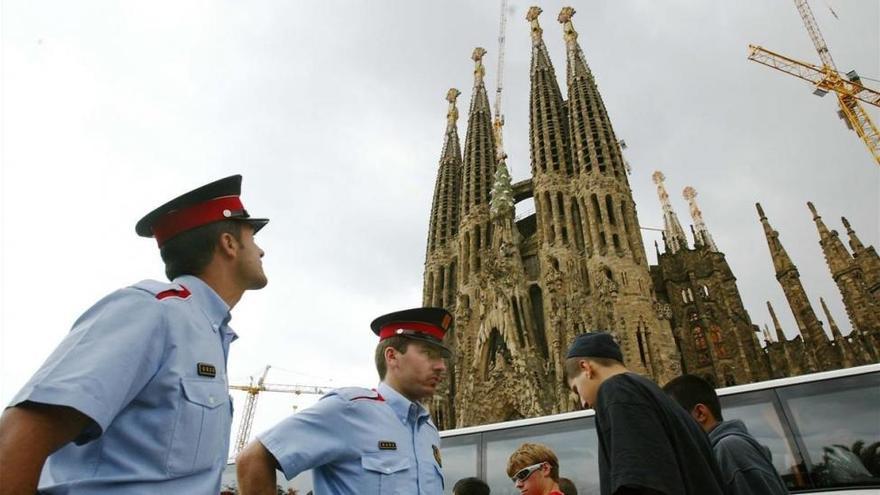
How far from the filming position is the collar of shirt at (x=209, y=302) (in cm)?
183

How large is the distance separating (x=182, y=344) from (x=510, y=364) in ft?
81.5

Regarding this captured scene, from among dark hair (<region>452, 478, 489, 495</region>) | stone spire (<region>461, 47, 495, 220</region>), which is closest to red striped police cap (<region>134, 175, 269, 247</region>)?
dark hair (<region>452, 478, 489, 495</region>)

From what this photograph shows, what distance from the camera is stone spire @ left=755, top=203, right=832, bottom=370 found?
2491 cm

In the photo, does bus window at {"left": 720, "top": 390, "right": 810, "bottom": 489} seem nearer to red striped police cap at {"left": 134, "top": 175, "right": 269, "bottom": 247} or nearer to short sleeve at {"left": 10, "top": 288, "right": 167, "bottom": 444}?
red striped police cap at {"left": 134, "top": 175, "right": 269, "bottom": 247}

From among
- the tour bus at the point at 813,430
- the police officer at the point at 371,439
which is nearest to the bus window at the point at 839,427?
the tour bus at the point at 813,430

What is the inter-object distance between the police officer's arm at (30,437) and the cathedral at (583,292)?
2275 centimetres

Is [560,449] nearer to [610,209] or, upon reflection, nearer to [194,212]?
[194,212]

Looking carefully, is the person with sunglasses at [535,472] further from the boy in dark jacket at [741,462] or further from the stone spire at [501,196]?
the stone spire at [501,196]

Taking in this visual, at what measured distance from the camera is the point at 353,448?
8.22 ft

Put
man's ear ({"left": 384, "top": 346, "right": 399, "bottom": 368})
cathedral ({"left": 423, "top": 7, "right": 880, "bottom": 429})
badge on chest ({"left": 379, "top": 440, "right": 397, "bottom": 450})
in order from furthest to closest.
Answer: cathedral ({"left": 423, "top": 7, "right": 880, "bottom": 429}), man's ear ({"left": 384, "top": 346, "right": 399, "bottom": 368}), badge on chest ({"left": 379, "top": 440, "right": 397, "bottom": 450})

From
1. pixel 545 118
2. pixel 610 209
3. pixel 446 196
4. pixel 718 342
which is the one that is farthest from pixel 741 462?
pixel 446 196

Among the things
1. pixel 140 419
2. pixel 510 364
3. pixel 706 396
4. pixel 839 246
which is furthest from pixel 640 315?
pixel 140 419

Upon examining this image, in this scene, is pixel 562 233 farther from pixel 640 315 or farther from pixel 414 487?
pixel 414 487

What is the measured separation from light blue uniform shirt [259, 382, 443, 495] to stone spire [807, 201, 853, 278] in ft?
107
